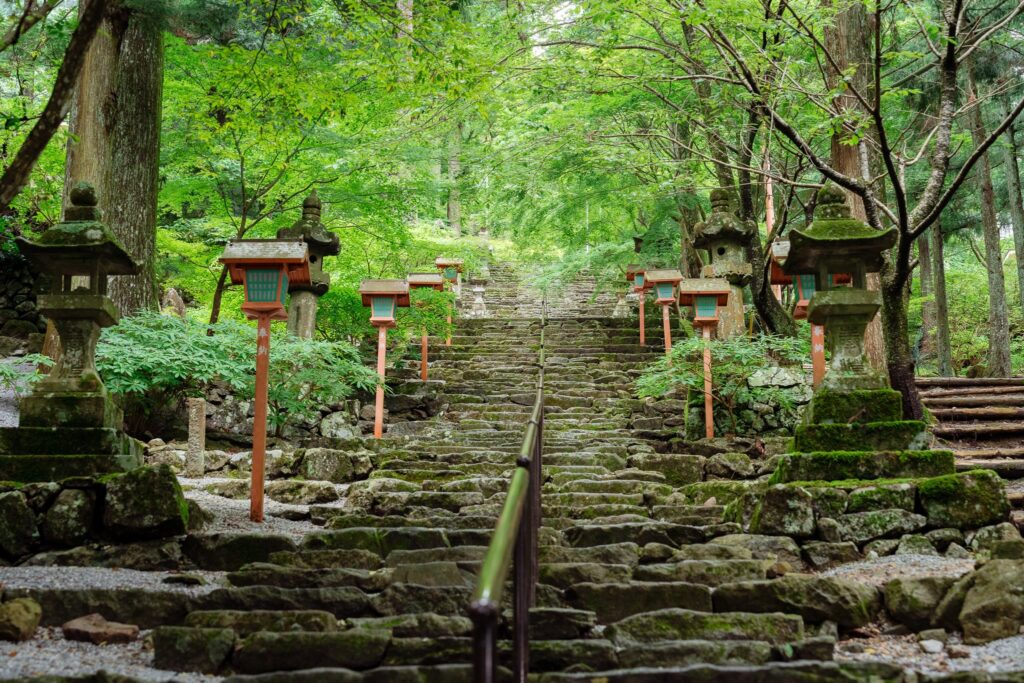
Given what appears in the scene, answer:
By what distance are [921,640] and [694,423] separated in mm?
6007

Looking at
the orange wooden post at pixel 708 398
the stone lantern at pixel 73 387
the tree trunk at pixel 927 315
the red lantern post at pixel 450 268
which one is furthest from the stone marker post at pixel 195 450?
the tree trunk at pixel 927 315

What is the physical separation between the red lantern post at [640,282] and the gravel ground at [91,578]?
37.1ft

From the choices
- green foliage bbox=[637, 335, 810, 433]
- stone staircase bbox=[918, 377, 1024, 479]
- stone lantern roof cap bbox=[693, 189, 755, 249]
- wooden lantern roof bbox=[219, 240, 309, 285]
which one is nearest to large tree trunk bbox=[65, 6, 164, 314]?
wooden lantern roof bbox=[219, 240, 309, 285]

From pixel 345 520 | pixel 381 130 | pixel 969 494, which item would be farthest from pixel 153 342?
pixel 969 494

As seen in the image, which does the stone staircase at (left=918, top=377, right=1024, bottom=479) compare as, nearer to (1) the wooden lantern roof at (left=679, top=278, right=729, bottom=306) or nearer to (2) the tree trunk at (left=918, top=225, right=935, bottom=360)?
(1) the wooden lantern roof at (left=679, top=278, right=729, bottom=306)

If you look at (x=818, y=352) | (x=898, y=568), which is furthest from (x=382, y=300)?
(x=898, y=568)

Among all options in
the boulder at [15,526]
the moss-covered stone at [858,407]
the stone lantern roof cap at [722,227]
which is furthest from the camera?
the stone lantern roof cap at [722,227]

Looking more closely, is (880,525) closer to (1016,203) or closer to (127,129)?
(127,129)

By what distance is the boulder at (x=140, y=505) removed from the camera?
187 inches

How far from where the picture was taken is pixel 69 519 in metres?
4.72

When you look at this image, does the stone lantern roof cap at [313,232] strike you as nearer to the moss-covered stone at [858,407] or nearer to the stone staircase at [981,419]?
the moss-covered stone at [858,407]

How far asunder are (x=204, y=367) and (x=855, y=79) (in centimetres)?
807

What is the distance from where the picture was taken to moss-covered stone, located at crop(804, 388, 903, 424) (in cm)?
572

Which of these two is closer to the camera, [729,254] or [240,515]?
[240,515]
